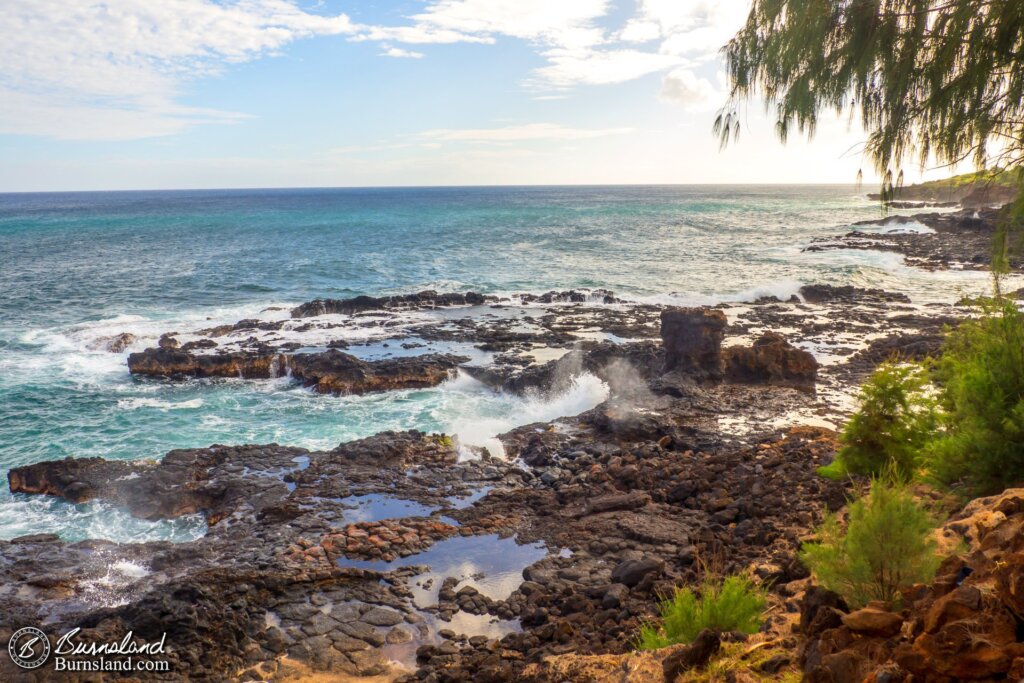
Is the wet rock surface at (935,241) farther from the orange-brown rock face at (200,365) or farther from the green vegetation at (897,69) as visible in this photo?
the orange-brown rock face at (200,365)

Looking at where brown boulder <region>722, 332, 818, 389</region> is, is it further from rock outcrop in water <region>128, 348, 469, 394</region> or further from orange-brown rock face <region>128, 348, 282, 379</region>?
Result: orange-brown rock face <region>128, 348, 282, 379</region>

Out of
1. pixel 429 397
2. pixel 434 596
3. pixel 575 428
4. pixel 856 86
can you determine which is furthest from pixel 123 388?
pixel 856 86

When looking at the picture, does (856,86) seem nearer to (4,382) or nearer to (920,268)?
(4,382)

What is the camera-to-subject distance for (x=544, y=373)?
21.0 metres

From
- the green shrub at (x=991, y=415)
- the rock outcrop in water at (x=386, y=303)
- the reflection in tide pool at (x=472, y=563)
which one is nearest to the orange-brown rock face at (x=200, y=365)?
the rock outcrop in water at (x=386, y=303)

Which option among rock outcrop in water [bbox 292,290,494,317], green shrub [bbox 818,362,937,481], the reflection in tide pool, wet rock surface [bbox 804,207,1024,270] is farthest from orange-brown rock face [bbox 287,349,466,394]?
wet rock surface [bbox 804,207,1024,270]

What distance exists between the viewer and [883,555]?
5375 millimetres

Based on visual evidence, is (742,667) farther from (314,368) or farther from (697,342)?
(314,368)

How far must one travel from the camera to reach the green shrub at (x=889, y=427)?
952cm

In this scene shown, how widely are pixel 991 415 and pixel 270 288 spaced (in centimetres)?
4090

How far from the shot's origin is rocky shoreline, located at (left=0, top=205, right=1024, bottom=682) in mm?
7941

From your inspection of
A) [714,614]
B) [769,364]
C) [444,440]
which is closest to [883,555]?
[714,614]

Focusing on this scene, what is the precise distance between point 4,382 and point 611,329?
23072mm

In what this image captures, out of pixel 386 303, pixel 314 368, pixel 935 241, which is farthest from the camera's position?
pixel 935 241
